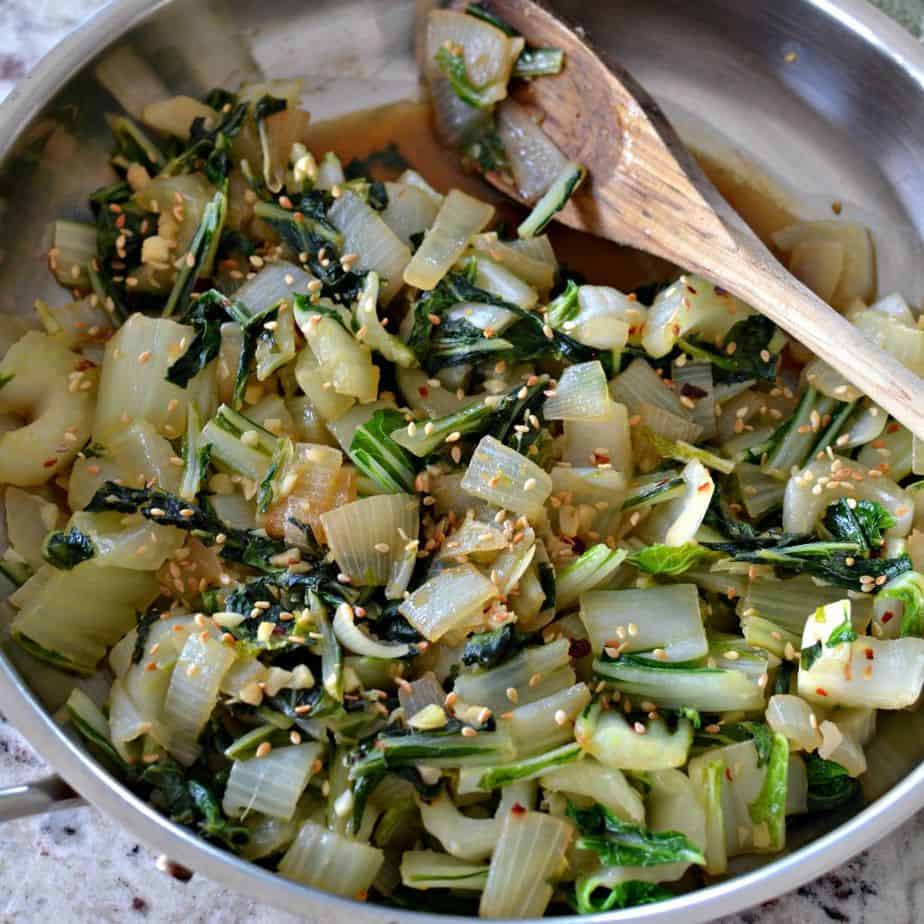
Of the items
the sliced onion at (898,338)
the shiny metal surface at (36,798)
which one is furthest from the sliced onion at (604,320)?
the shiny metal surface at (36,798)

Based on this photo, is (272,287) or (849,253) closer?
(272,287)

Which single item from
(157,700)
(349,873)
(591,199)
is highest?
(591,199)

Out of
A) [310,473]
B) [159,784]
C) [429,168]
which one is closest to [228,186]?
[429,168]

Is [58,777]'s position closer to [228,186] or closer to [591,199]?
[228,186]

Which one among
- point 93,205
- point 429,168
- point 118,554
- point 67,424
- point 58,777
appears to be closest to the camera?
point 58,777

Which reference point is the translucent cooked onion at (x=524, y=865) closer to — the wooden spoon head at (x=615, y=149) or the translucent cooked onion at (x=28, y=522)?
the translucent cooked onion at (x=28, y=522)


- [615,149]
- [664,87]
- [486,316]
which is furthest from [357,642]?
[664,87]

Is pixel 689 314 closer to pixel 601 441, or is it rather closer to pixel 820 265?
pixel 601 441
